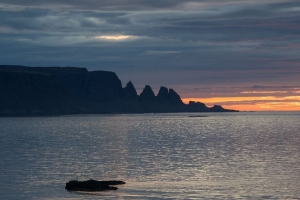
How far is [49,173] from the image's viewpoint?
181 feet

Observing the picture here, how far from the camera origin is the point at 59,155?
74.9 meters

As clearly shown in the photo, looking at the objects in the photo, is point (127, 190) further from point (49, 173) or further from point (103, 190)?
point (49, 173)

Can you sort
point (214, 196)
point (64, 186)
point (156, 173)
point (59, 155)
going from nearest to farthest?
point (214, 196) < point (64, 186) < point (156, 173) < point (59, 155)

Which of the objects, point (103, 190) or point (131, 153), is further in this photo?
point (131, 153)

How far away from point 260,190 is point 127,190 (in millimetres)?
9797

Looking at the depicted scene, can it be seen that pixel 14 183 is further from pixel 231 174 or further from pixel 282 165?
pixel 282 165

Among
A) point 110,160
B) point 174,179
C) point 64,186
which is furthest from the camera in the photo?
point 110,160

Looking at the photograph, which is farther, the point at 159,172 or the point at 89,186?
the point at 159,172

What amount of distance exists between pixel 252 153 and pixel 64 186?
36.3 m

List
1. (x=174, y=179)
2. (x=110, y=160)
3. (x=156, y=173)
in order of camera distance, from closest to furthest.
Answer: (x=174, y=179) → (x=156, y=173) → (x=110, y=160)

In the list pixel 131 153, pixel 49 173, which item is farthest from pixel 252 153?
pixel 49 173

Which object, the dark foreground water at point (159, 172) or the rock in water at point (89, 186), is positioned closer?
the dark foreground water at point (159, 172)

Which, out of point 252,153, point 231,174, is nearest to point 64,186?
point 231,174

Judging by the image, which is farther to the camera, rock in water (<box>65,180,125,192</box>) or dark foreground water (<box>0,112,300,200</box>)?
rock in water (<box>65,180,125,192</box>)
